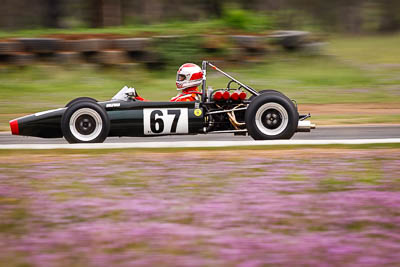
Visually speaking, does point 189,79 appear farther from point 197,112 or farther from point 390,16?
point 390,16

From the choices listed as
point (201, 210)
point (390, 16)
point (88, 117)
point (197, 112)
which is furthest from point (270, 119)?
point (390, 16)

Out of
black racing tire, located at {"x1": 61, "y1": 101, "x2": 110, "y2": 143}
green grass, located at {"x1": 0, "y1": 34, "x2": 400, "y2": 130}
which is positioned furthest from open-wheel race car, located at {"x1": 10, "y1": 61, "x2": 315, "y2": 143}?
green grass, located at {"x1": 0, "y1": 34, "x2": 400, "y2": 130}

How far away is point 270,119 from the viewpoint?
8.58 m

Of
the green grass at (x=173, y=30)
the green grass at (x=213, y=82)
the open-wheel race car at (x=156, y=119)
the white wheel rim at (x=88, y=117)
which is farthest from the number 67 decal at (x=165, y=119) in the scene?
the green grass at (x=173, y=30)

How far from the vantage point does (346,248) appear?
4.74m

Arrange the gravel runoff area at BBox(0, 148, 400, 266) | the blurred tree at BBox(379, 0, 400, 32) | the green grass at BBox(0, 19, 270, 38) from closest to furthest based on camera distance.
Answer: the gravel runoff area at BBox(0, 148, 400, 266), the green grass at BBox(0, 19, 270, 38), the blurred tree at BBox(379, 0, 400, 32)

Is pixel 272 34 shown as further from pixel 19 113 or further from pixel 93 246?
pixel 93 246

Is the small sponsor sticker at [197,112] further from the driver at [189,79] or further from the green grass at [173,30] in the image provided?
the green grass at [173,30]

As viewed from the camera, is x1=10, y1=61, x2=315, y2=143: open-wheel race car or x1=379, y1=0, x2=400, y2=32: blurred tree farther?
x1=379, y1=0, x2=400, y2=32: blurred tree

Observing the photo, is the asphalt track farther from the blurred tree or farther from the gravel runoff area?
the blurred tree

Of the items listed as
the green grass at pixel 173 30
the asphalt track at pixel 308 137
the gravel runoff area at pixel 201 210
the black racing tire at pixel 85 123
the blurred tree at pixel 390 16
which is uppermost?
the blurred tree at pixel 390 16

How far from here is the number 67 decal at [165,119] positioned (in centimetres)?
852

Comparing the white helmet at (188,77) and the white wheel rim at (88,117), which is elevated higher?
the white helmet at (188,77)

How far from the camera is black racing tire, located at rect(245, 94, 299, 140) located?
845 centimetres
